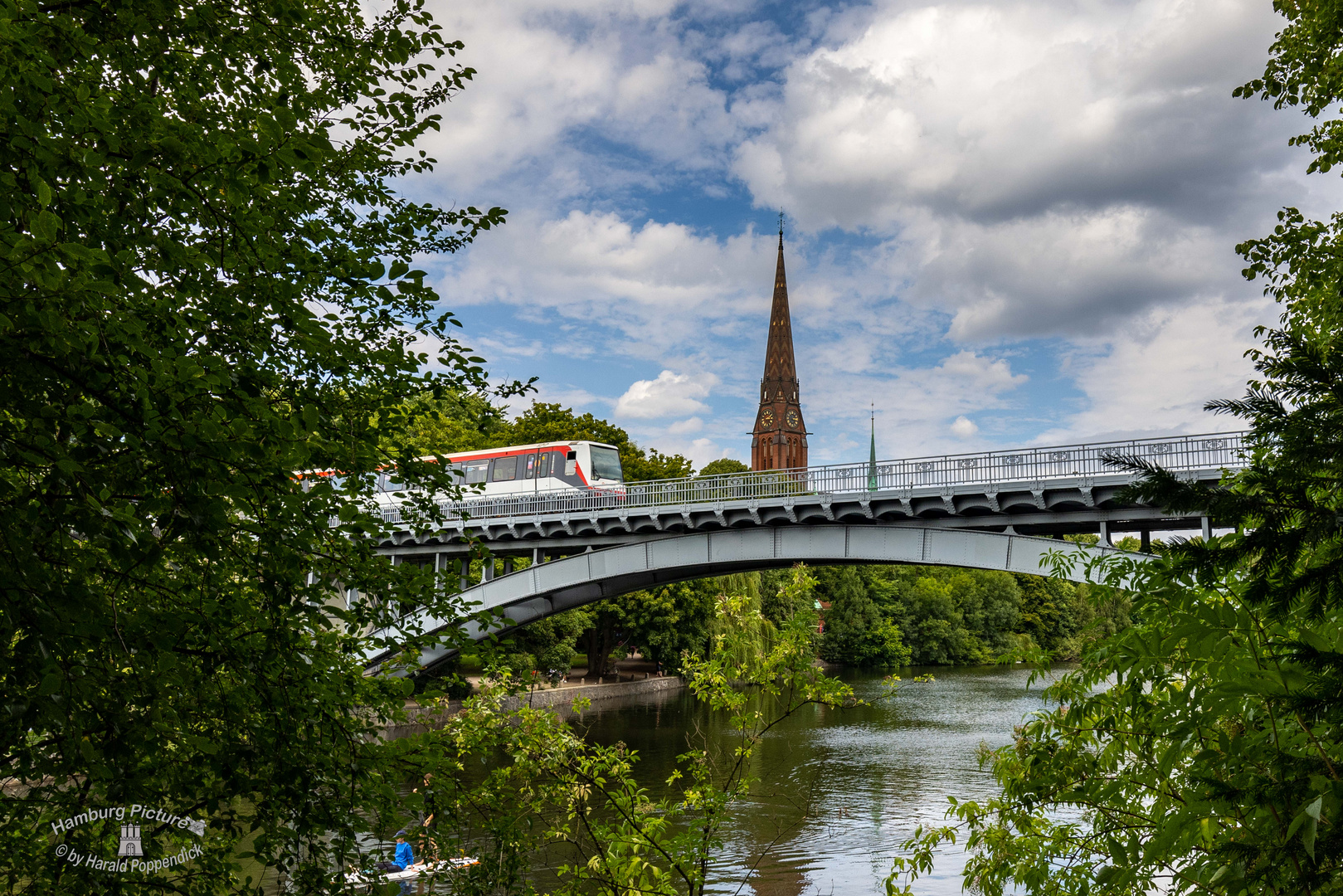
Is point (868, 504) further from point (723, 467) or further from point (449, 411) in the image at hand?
point (723, 467)

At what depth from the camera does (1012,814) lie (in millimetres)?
5734

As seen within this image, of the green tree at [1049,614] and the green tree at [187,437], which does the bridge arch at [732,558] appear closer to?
the green tree at [187,437]

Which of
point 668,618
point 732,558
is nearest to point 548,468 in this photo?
point 732,558

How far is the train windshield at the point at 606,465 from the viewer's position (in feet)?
104

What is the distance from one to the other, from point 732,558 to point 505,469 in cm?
1102

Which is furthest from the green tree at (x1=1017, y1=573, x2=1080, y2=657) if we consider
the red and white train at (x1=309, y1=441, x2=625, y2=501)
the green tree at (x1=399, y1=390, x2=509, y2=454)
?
the green tree at (x1=399, y1=390, x2=509, y2=454)

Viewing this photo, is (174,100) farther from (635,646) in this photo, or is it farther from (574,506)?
(635,646)

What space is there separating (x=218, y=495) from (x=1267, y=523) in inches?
121

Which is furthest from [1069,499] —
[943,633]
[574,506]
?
[943,633]

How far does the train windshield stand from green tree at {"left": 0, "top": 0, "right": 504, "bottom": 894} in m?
25.2

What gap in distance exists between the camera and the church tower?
95.4 meters

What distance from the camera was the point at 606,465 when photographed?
106 ft

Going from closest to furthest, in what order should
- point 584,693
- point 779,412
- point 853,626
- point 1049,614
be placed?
point 584,693 → point 853,626 → point 1049,614 → point 779,412

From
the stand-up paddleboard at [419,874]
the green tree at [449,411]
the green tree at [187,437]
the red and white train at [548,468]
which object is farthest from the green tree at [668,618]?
the green tree at [187,437]
